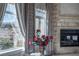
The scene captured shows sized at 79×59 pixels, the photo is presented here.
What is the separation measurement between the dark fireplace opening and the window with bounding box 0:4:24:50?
0.76 metres

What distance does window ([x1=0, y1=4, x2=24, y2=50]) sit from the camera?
3.10 m

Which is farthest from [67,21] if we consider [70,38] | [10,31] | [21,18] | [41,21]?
[10,31]

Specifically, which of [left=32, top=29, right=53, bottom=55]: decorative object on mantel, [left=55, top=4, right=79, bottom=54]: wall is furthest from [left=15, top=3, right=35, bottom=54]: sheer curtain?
[left=55, top=4, right=79, bottom=54]: wall

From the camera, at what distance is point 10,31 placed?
319cm

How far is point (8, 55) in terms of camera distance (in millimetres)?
2877

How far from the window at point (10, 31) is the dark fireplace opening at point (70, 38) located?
0.76 m

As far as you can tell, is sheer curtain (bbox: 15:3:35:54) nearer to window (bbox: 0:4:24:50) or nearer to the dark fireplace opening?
window (bbox: 0:4:24:50)

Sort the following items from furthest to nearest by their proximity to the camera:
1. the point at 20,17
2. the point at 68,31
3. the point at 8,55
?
the point at 68,31 → the point at 20,17 → the point at 8,55

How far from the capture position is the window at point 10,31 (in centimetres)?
310

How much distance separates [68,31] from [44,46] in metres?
0.62

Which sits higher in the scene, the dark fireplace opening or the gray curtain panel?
the gray curtain panel

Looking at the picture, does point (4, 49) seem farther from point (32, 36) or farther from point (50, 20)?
point (50, 20)

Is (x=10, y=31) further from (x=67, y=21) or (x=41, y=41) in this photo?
(x=67, y=21)

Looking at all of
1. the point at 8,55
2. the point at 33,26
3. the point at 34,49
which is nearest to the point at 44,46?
the point at 34,49
